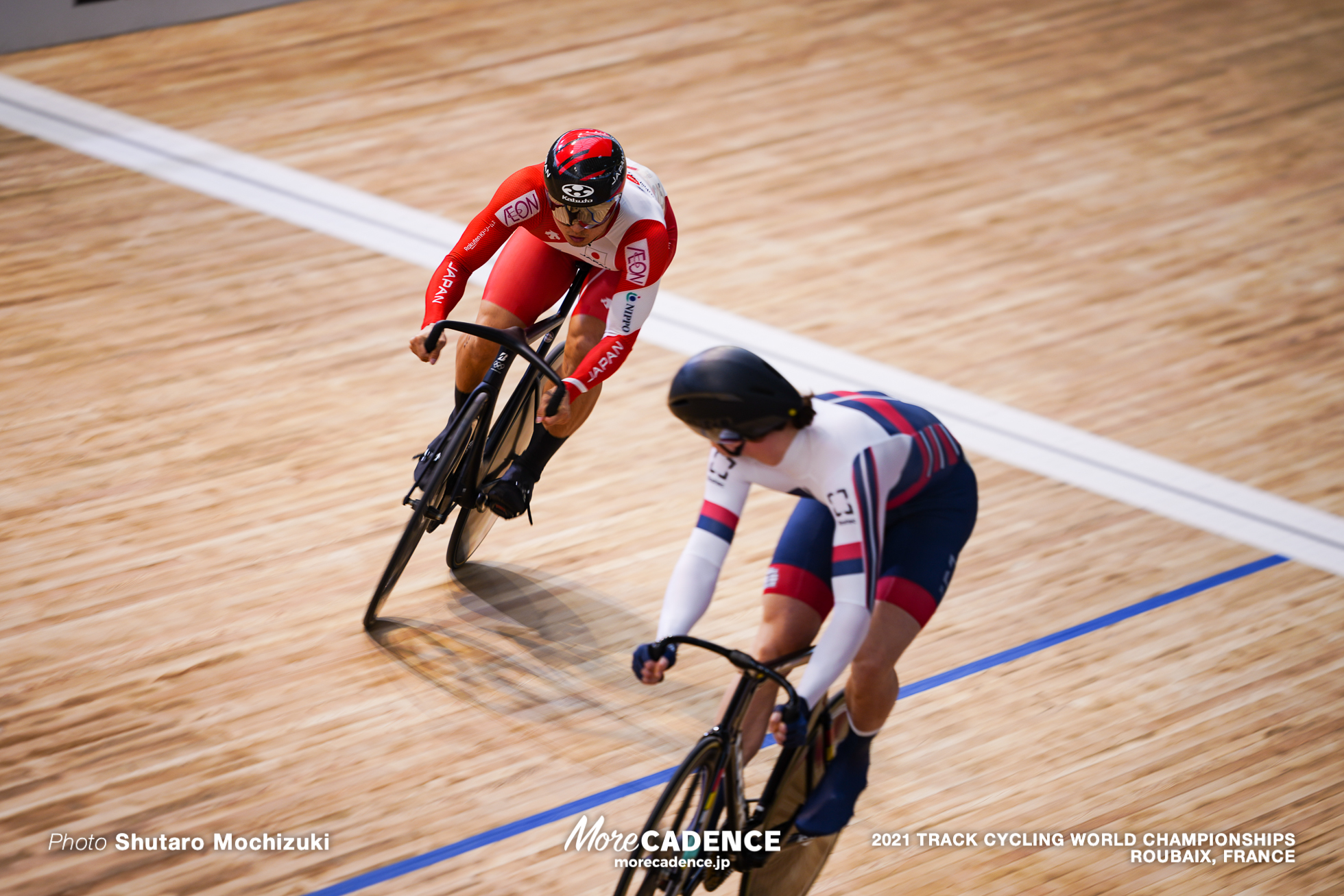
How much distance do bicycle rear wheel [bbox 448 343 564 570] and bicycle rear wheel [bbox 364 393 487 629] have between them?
0.31 ft

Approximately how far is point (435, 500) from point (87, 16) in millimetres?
5246

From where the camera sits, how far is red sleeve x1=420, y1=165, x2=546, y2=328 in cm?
351

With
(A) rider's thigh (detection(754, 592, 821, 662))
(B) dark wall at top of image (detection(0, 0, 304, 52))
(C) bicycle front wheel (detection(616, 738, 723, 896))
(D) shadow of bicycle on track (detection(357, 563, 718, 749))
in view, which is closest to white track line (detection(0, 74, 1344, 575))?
(B) dark wall at top of image (detection(0, 0, 304, 52))

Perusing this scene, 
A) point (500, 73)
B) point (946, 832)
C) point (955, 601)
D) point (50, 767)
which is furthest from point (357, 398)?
point (500, 73)

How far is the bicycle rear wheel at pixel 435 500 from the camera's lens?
3.42 metres

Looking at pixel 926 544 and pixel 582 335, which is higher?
pixel 582 335

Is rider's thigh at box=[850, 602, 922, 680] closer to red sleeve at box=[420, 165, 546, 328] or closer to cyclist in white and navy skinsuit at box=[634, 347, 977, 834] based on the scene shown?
cyclist in white and navy skinsuit at box=[634, 347, 977, 834]

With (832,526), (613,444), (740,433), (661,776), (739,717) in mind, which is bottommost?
(661,776)

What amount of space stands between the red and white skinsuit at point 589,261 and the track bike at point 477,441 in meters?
0.10

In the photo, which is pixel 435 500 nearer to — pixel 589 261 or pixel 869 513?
pixel 589 261

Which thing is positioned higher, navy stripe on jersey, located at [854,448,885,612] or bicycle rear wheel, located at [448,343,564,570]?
navy stripe on jersey, located at [854,448,885,612]

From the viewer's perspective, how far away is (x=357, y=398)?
4.80 m

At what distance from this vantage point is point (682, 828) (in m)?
2.46

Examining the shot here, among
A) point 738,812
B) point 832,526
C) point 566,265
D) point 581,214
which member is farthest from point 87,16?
point 738,812
